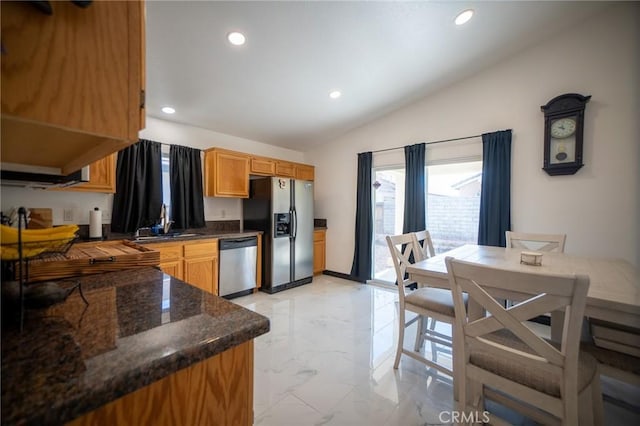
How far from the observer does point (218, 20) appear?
6.71 feet

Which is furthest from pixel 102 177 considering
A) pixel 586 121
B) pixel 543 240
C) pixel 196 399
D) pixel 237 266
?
pixel 586 121

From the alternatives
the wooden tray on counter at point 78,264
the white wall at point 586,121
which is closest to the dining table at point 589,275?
the white wall at point 586,121

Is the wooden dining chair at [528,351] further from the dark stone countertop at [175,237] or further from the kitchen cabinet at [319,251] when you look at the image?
the kitchen cabinet at [319,251]

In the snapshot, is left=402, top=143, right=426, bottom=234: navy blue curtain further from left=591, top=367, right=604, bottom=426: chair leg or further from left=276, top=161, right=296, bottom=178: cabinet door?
left=591, top=367, right=604, bottom=426: chair leg

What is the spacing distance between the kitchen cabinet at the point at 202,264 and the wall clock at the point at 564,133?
394 cm

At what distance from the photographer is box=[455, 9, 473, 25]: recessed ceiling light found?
7.52 ft

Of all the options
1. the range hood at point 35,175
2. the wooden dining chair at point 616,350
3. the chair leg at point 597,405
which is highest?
the range hood at point 35,175

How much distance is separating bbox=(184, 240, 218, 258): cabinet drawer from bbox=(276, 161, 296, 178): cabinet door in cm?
156

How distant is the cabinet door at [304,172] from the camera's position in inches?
179

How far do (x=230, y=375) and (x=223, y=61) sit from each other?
104 inches

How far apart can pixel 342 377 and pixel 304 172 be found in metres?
3.38

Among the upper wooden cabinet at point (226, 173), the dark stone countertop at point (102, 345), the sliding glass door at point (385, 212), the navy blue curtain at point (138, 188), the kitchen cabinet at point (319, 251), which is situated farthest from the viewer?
the kitchen cabinet at point (319, 251)

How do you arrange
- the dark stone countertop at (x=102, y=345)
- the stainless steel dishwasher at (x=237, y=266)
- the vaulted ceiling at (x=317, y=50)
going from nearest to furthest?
1. the dark stone countertop at (x=102, y=345)
2. the vaulted ceiling at (x=317, y=50)
3. the stainless steel dishwasher at (x=237, y=266)

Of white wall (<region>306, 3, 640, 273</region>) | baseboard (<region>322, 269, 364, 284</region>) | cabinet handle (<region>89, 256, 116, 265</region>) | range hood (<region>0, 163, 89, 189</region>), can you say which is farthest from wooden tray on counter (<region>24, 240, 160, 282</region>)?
white wall (<region>306, 3, 640, 273</region>)
